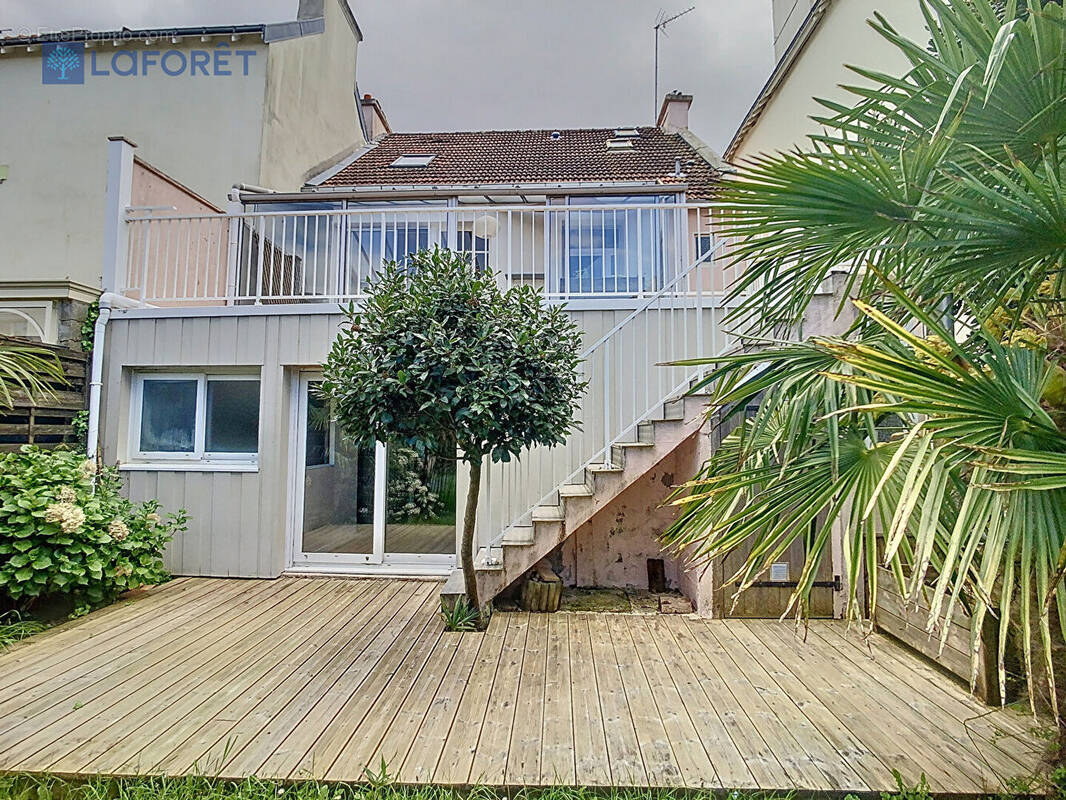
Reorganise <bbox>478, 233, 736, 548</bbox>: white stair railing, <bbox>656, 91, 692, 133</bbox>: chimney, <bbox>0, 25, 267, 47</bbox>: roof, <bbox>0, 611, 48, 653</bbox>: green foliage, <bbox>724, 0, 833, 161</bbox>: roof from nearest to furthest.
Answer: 1. <bbox>0, 611, 48, 653</bbox>: green foliage
2. <bbox>478, 233, 736, 548</bbox>: white stair railing
3. <bbox>724, 0, 833, 161</bbox>: roof
4. <bbox>0, 25, 267, 47</bbox>: roof
5. <bbox>656, 91, 692, 133</bbox>: chimney

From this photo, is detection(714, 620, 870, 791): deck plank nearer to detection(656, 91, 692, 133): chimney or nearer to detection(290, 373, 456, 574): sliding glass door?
detection(290, 373, 456, 574): sliding glass door

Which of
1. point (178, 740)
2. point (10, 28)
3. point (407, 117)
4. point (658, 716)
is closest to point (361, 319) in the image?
point (178, 740)

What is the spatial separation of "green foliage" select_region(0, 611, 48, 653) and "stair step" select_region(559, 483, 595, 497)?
3914 millimetres

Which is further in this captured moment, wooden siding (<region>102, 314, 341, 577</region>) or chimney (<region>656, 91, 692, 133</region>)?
chimney (<region>656, 91, 692, 133</region>)

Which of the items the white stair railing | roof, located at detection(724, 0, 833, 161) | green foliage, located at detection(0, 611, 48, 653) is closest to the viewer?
green foliage, located at detection(0, 611, 48, 653)

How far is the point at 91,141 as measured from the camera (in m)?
7.82

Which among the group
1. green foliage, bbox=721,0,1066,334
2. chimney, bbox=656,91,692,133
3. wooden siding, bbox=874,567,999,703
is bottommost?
wooden siding, bbox=874,567,999,703

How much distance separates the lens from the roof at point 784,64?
19.1 ft

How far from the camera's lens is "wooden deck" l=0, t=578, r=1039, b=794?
8.04 ft

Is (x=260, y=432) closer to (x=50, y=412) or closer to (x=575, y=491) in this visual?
(x=50, y=412)

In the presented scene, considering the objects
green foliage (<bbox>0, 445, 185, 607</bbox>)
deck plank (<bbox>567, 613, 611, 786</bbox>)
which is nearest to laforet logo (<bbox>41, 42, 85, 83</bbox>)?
green foliage (<bbox>0, 445, 185, 607</bbox>)

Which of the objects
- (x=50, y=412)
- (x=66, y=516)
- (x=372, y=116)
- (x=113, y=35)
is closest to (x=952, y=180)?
(x=66, y=516)

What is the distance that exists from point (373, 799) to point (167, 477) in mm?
4409

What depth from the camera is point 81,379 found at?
537 centimetres
